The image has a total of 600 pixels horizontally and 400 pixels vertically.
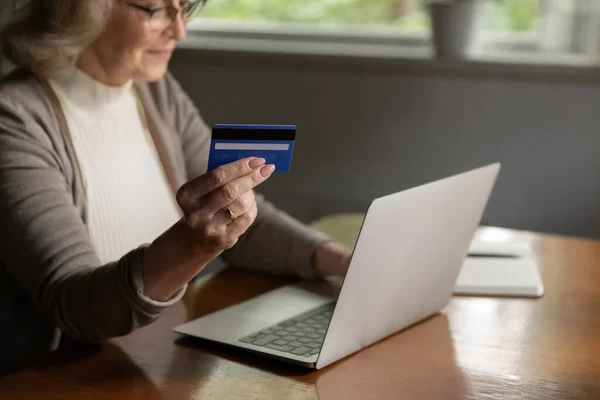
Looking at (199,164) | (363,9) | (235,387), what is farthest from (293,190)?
(235,387)

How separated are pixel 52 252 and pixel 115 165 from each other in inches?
13.5

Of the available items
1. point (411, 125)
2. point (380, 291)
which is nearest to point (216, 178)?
point (380, 291)

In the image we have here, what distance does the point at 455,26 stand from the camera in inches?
81.6

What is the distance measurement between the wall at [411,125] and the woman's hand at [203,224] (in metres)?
1.21

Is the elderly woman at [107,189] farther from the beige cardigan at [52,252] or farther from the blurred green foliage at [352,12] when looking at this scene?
the blurred green foliage at [352,12]

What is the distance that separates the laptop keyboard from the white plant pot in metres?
1.09

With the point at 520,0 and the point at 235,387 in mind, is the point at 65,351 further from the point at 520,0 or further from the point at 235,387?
the point at 520,0

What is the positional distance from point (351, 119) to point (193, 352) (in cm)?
125

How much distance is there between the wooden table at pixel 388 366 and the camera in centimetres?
95

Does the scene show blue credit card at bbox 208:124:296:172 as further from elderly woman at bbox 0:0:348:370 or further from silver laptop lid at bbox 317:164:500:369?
silver laptop lid at bbox 317:164:500:369

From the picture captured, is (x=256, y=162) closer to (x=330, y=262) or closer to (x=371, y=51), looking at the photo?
(x=330, y=262)

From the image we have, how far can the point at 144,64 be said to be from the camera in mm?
1397

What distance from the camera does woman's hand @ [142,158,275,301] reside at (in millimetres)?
949

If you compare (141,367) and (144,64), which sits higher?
(144,64)
